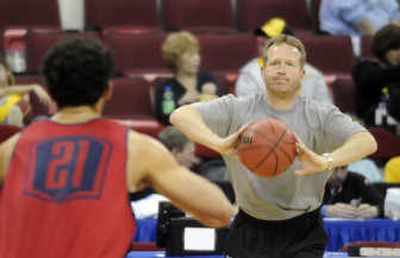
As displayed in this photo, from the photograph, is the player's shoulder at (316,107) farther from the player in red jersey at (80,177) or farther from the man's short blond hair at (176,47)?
the man's short blond hair at (176,47)

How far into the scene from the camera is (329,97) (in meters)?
8.85

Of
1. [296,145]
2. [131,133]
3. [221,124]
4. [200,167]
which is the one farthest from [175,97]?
[131,133]

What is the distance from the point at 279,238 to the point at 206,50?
4668 millimetres

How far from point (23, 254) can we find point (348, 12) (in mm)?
7046

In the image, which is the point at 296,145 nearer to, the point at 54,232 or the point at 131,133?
the point at 131,133

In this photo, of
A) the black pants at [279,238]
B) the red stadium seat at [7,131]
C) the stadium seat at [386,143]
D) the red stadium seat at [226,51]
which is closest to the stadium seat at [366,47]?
the red stadium seat at [226,51]

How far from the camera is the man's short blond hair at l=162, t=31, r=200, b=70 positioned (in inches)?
332

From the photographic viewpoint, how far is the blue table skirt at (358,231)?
21.8 ft

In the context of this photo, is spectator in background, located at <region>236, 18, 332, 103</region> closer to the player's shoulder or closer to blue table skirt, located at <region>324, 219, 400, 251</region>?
blue table skirt, located at <region>324, 219, 400, 251</region>

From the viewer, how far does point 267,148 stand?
14.6 feet

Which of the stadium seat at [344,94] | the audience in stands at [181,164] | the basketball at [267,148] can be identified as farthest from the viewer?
the stadium seat at [344,94]

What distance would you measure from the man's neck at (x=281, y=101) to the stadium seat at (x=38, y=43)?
4175 millimetres

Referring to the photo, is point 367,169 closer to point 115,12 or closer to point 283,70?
point 115,12

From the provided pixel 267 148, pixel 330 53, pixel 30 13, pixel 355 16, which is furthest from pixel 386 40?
pixel 267 148
